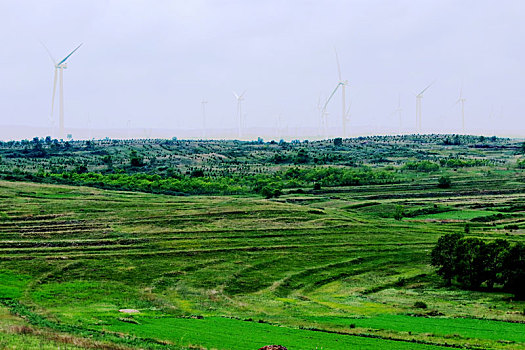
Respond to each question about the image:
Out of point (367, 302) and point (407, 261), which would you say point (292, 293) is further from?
point (407, 261)

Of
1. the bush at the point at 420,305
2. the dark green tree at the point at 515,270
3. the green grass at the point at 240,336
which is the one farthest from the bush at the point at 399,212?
the green grass at the point at 240,336

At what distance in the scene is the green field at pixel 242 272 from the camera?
49.1 meters

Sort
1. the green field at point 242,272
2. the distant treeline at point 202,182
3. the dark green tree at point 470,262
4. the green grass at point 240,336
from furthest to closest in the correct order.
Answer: the distant treeline at point 202,182, the dark green tree at point 470,262, the green field at point 242,272, the green grass at point 240,336

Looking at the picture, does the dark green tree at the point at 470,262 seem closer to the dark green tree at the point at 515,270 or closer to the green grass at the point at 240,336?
the dark green tree at the point at 515,270

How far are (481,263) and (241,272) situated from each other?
28.5 meters

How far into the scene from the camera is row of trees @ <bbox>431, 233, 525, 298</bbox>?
71875 millimetres

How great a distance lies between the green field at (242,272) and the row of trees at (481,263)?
5.55ft

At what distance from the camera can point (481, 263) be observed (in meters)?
75.6

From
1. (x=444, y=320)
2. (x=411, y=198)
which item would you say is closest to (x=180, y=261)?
(x=444, y=320)

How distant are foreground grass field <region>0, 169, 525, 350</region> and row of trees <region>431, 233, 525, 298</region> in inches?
85.2

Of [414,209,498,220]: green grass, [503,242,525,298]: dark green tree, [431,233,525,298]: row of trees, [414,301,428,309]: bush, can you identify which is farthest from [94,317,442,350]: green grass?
[414,209,498,220]: green grass

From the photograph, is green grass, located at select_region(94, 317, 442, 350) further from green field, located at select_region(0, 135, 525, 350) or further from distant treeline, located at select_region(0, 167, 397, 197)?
distant treeline, located at select_region(0, 167, 397, 197)

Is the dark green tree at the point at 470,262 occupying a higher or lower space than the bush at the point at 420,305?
higher

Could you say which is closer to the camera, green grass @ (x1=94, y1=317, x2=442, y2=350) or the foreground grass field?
green grass @ (x1=94, y1=317, x2=442, y2=350)
